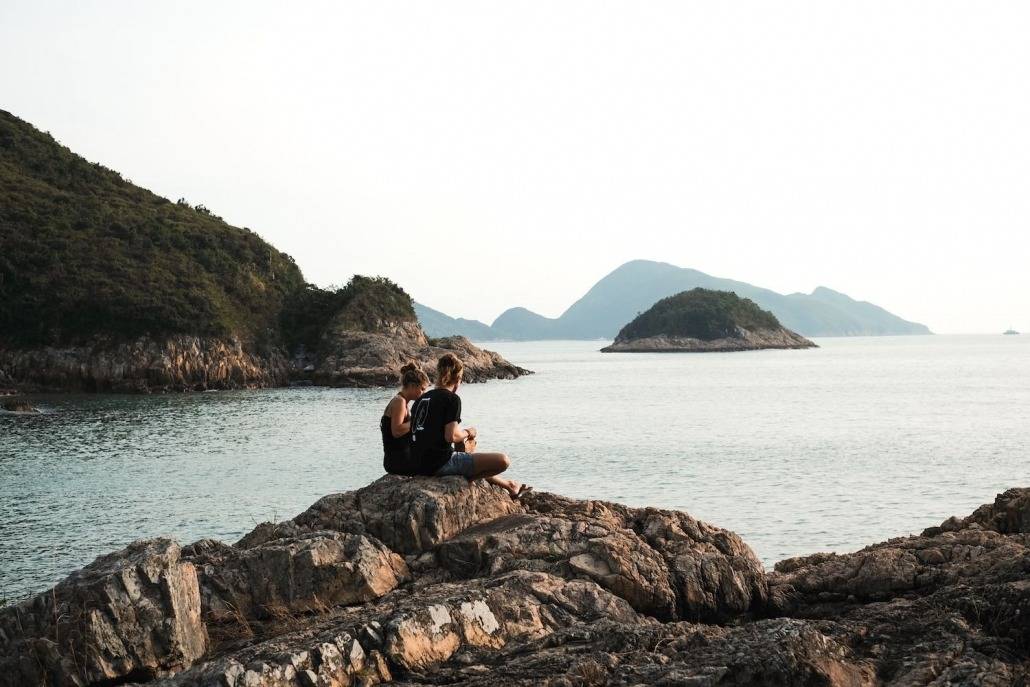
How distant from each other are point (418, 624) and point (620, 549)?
10.7 ft

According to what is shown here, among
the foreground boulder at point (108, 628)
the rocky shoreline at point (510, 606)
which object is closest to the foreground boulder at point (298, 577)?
the rocky shoreline at point (510, 606)

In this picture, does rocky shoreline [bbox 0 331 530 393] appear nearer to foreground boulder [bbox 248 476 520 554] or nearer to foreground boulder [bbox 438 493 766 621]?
foreground boulder [bbox 248 476 520 554]

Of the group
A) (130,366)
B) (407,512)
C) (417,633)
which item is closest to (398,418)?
(407,512)

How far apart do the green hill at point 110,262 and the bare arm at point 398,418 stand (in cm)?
8551

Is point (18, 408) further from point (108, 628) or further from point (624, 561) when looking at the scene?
point (624, 561)

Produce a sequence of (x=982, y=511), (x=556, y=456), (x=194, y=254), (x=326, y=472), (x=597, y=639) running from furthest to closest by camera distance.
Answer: (x=194, y=254) → (x=556, y=456) → (x=326, y=472) → (x=982, y=511) → (x=597, y=639)

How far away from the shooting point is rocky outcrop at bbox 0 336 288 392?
282 ft

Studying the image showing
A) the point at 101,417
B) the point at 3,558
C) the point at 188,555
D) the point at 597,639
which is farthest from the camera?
the point at 101,417

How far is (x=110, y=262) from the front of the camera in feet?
338

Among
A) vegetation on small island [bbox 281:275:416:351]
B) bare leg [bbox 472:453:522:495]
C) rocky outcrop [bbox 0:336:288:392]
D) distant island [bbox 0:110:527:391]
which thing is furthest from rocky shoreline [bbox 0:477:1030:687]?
vegetation on small island [bbox 281:275:416:351]

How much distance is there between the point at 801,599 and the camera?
36.9 ft

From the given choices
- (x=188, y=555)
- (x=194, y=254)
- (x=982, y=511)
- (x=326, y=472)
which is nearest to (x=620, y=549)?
(x=188, y=555)

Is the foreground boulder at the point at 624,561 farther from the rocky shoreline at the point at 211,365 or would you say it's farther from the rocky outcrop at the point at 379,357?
the rocky outcrop at the point at 379,357

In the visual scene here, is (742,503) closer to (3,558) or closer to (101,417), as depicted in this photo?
(3,558)
